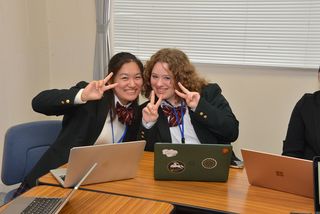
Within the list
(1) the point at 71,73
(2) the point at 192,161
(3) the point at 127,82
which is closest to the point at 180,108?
(3) the point at 127,82

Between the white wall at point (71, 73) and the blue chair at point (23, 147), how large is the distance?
3.51 feet

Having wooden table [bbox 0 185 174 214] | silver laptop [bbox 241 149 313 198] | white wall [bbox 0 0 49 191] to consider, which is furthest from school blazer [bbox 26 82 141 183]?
white wall [bbox 0 0 49 191]

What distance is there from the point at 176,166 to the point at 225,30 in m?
1.70

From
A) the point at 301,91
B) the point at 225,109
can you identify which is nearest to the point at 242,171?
the point at 225,109

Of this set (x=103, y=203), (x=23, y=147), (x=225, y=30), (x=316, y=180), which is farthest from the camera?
(x=225, y=30)

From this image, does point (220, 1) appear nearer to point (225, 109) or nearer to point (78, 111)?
point (225, 109)

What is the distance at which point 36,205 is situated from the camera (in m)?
1.45

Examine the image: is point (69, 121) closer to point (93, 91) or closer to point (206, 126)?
point (93, 91)

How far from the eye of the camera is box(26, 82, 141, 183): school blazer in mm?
2191

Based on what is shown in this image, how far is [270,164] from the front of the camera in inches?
64.0

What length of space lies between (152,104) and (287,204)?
0.92 metres

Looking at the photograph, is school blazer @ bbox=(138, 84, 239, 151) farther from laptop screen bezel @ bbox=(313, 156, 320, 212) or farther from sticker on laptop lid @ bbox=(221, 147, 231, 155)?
laptop screen bezel @ bbox=(313, 156, 320, 212)

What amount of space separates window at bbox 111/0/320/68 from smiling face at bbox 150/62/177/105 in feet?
3.23

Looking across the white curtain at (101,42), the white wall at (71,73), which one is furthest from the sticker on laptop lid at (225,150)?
the white curtain at (101,42)
